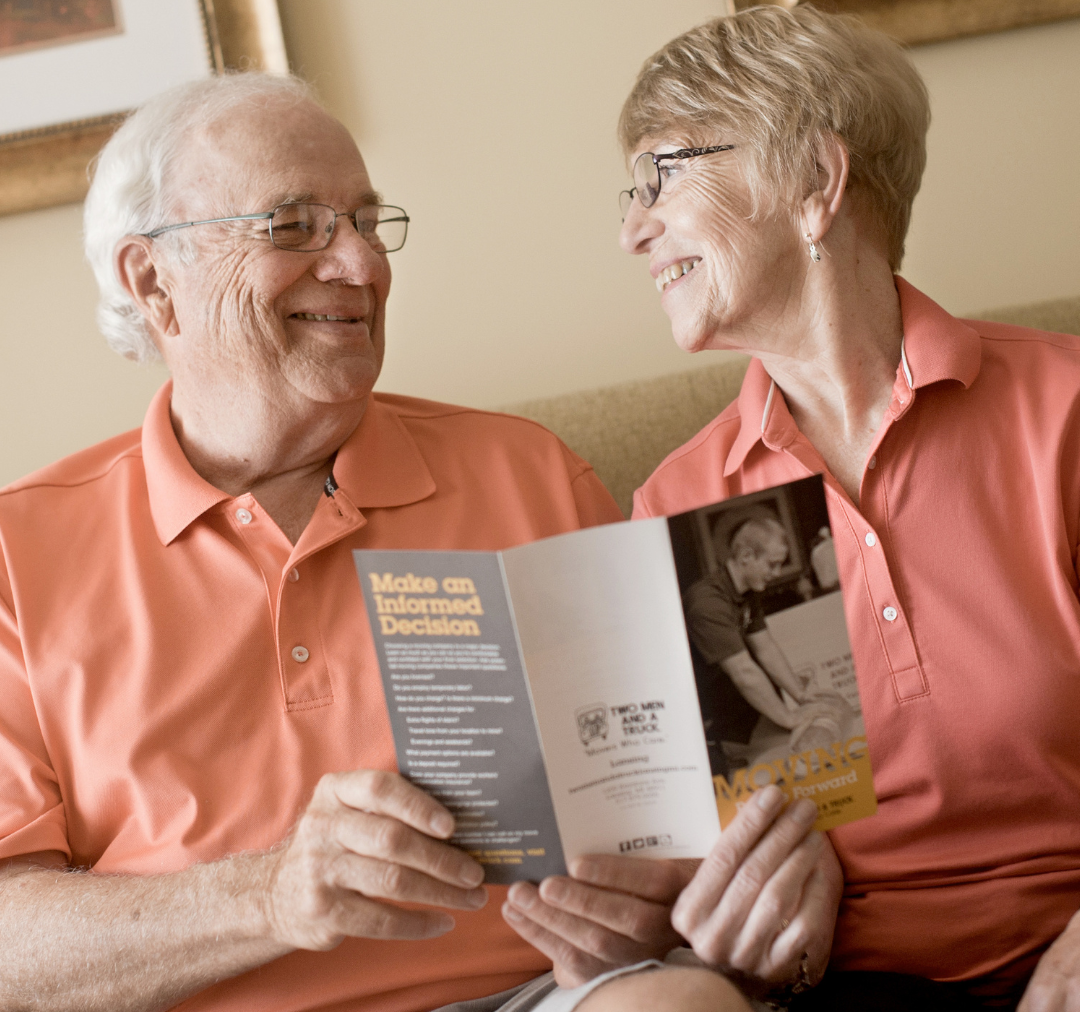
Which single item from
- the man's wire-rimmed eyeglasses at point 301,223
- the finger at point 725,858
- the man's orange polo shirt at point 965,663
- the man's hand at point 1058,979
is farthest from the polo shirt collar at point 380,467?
the man's hand at point 1058,979

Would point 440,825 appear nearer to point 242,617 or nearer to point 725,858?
point 725,858

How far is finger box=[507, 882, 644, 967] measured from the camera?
0.97m

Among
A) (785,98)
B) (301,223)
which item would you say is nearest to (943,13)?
(785,98)

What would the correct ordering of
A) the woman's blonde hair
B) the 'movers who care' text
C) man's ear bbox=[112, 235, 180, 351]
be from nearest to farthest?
Answer: the 'movers who care' text < the woman's blonde hair < man's ear bbox=[112, 235, 180, 351]

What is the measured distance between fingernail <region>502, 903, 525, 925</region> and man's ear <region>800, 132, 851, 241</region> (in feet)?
2.93

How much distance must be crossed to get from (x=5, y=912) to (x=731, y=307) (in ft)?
3.62

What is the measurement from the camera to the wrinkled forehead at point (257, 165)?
1.38m

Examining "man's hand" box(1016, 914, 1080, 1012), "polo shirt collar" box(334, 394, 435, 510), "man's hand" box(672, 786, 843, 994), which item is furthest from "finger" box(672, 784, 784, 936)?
"polo shirt collar" box(334, 394, 435, 510)

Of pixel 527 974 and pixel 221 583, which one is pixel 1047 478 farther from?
pixel 221 583

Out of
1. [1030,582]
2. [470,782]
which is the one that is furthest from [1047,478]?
[470,782]

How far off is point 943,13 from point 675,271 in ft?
2.70

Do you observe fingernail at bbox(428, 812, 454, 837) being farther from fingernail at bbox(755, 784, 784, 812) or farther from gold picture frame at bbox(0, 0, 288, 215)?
gold picture frame at bbox(0, 0, 288, 215)

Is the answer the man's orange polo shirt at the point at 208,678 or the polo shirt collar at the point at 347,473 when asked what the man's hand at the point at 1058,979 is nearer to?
the man's orange polo shirt at the point at 208,678

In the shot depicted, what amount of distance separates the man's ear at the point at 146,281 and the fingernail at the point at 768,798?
39.7 inches
